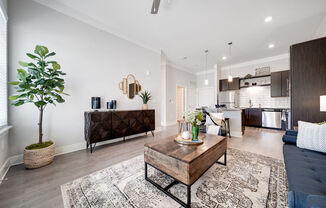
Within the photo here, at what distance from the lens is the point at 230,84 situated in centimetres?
596

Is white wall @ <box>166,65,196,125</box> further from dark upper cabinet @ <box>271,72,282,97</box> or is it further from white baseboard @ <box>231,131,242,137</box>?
dark upper cabinet @ <box>271,72,282,97</box>

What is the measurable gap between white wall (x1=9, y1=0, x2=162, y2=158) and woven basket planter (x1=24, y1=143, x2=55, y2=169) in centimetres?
48

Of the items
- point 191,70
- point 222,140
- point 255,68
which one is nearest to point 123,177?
point 222,140

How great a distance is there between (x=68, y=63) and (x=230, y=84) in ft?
21.9

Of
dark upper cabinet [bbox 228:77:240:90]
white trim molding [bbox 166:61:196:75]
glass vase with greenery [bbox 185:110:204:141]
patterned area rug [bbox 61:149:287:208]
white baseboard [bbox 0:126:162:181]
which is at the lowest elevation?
patterned area rug [bbox 61:149:287:208]

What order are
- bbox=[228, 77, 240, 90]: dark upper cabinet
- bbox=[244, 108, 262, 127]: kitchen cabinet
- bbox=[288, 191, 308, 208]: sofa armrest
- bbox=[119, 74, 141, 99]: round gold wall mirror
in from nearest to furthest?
1. bbox=[288, 191, 308, 208]: sofa armrest
2. bbox=[119, 74, 141, 99]: round gold wall mirror
3. bbox=[244, 108, 262, 127]: kitchen cabinet
4. bbox=[228, 77, 240, 90]: dark upper cabinet

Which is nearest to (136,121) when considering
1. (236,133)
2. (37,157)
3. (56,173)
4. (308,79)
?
(56,173)

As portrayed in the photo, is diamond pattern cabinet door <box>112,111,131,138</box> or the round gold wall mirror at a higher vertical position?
the round gold wall mirror

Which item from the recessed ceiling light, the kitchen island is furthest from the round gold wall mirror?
the recessed ceiling light

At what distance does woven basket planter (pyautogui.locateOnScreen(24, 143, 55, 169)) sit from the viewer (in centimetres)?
184

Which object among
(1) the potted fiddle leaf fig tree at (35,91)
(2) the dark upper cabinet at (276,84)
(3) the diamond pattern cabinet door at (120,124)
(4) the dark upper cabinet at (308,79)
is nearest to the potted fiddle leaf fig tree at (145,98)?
(3) the diamond pattern cabinet door at (120,124)

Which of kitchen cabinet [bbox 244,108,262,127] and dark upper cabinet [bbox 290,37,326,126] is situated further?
kitchen cabinet [bbox 244,108,262,127]

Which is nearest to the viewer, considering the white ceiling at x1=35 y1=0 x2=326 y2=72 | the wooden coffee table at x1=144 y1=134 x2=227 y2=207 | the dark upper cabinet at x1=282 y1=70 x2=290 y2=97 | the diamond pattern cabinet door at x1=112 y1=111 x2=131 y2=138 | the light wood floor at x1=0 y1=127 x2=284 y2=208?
the wooden coffee table at x1=144 y1=134 x2=227 y2=207

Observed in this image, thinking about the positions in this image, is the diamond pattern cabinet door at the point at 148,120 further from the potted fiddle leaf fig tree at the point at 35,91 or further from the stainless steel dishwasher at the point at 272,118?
the stainless steel dishwasher at the point at 272,118
